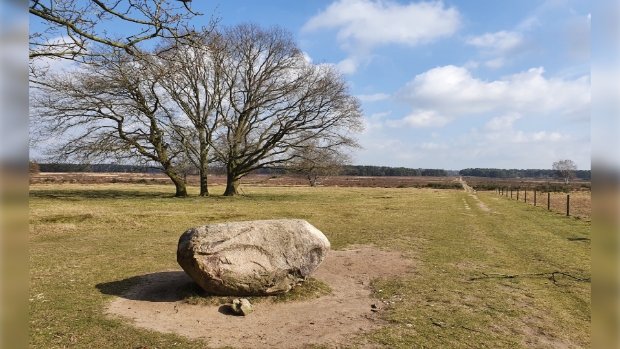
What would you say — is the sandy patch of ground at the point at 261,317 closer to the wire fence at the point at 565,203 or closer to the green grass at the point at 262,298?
the green grass at the point at 262,298

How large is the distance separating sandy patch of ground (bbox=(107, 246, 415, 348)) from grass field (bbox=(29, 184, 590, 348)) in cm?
35

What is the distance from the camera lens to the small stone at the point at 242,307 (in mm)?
6943

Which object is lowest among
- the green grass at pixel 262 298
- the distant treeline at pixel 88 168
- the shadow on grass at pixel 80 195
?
the green grass at pixel 262 298

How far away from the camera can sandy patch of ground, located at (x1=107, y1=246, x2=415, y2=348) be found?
5.99 m

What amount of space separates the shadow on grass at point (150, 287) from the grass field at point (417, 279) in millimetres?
71

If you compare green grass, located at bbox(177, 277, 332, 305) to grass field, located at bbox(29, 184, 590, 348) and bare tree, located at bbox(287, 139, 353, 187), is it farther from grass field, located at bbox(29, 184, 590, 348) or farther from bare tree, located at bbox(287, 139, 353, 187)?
bare tree, located at bbox(287, 139, 353, 187)

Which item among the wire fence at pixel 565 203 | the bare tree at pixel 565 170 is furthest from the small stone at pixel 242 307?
the bare tree at pixel 565 170

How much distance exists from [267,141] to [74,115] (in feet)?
47.0

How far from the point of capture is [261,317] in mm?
6859

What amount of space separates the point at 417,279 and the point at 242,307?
4.28 m

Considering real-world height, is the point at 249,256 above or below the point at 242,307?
above

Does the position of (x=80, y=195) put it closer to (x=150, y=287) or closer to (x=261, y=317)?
(x=150, y=287)

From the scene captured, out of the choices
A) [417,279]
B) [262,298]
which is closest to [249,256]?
[262,298]

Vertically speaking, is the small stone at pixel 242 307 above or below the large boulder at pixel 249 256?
below
